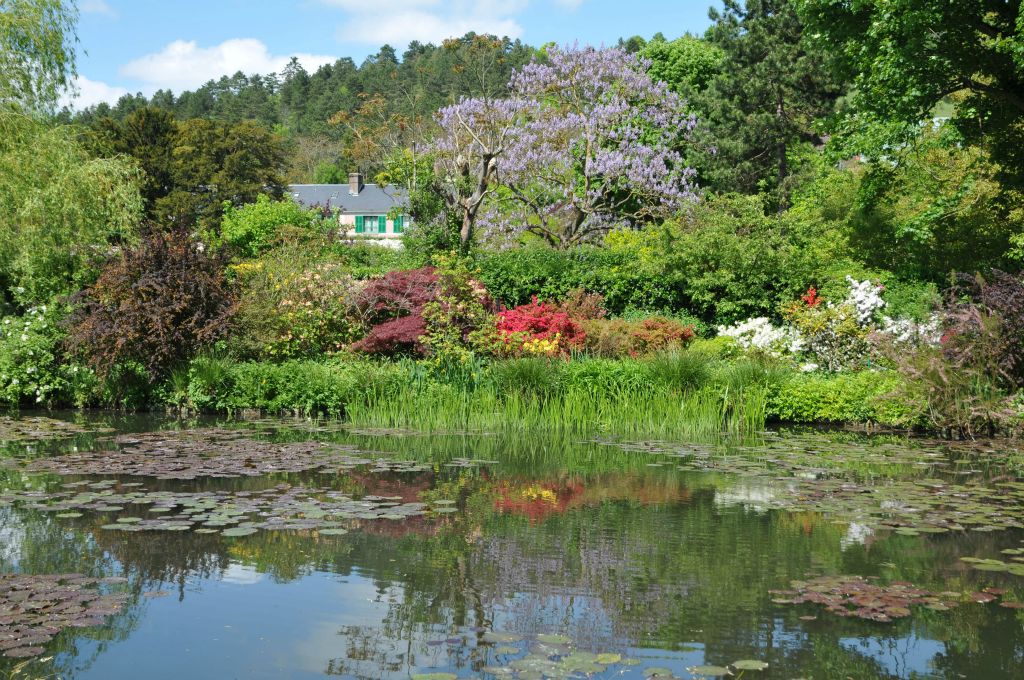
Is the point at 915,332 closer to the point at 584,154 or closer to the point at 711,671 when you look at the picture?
the point at 711,671

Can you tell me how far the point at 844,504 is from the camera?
7.29 meters

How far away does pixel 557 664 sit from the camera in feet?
13.1

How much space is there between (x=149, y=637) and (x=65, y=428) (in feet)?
26.4

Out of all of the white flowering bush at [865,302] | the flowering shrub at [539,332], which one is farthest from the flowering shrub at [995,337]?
the flowering shrub at [539,332]

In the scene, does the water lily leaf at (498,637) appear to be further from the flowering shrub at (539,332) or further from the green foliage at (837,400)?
the flowering shrub at (539,332)

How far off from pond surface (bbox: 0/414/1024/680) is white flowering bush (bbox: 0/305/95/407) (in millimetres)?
4545

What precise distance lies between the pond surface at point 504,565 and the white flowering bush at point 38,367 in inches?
179

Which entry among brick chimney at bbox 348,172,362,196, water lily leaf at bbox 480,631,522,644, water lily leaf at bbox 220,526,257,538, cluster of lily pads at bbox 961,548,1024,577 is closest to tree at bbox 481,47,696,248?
water lily leaf at bbox 220,526,257,538

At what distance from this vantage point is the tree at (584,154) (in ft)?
84.7

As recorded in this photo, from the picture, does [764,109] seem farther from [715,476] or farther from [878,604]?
[878,604]

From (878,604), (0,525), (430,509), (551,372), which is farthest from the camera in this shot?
(551,372)

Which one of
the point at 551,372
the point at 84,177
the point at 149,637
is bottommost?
the point at 149,637

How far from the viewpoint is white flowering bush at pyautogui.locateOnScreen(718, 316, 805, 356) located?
1489cm

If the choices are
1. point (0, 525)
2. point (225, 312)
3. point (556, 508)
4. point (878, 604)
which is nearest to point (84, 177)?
point (225, 312)
